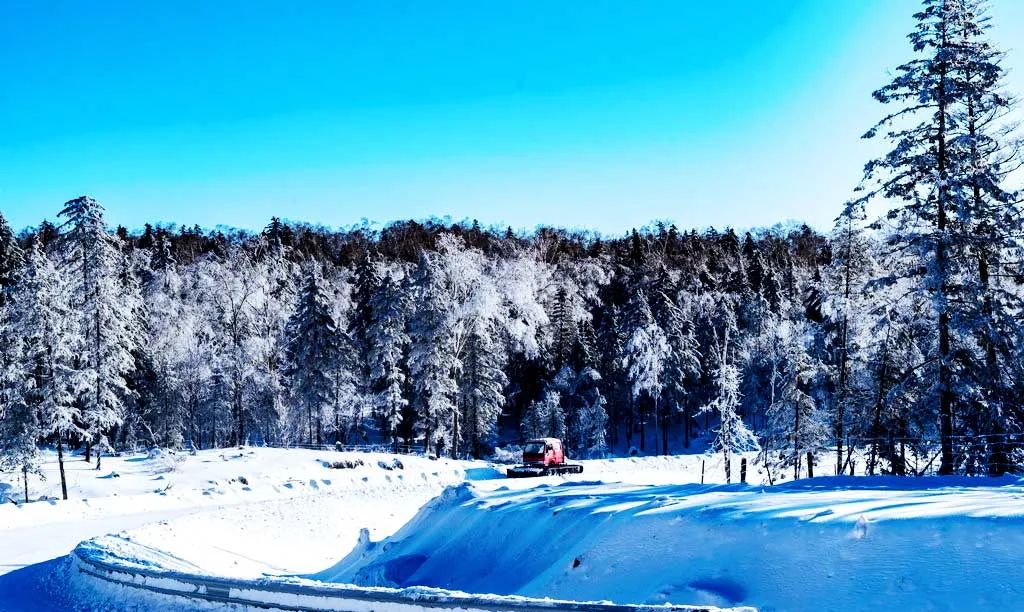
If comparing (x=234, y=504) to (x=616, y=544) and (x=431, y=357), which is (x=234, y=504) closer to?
(x=616, y=544)

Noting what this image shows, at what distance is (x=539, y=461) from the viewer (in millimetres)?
35781

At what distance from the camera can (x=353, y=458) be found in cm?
4203

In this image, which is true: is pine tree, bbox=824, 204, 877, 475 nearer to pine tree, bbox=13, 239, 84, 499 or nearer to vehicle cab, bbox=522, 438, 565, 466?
vehicle cab, bbox=522, 438, 565, 466

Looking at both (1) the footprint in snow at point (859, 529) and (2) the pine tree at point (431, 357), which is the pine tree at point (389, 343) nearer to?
(2) the pine tree at point (431, 357)

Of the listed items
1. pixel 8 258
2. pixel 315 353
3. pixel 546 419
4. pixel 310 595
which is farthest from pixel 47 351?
pixel 546 419

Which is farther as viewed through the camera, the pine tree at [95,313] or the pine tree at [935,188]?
the pine tree at [95,313]

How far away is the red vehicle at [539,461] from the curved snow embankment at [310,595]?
973 inches

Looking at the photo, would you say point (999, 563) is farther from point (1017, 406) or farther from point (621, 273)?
point (621, 273)

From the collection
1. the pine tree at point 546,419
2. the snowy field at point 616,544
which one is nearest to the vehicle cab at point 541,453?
the snowy field at point 616,544

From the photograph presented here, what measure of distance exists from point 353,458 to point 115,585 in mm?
30734

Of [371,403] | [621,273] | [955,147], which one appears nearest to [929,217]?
[955,147]

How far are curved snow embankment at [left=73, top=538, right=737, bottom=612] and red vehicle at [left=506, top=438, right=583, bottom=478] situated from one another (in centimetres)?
2471

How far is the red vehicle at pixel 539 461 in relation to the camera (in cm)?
3559

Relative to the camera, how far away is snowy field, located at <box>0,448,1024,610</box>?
8406mm
